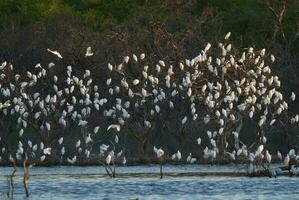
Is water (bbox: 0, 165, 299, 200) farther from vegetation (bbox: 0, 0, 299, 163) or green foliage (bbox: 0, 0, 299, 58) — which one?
green foliage (bbox: 0, 0, 299, 58)

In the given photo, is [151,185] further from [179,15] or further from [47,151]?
[179,15]

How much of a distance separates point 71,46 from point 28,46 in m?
2.82

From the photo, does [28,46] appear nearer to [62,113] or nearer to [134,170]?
[62,113]

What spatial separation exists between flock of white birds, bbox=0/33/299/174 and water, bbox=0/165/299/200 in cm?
297

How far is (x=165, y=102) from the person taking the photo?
45781mm

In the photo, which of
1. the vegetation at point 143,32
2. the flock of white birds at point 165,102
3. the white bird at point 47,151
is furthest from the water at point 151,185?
the vegetation at point 143,32

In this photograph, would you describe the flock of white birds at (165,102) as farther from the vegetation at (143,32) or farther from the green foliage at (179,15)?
the green foliage at (179,15)

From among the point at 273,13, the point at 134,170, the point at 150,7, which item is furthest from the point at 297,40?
the point at 134,170

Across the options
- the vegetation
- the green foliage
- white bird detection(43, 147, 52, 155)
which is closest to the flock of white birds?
white bird detection(43, 147, 52, 155)

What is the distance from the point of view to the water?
30.9 metres

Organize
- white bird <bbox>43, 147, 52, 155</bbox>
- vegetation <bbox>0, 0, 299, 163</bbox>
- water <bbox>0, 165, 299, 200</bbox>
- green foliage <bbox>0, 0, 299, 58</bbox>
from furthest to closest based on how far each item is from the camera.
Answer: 1. green foliage <bbox>0, 0, 299, 58</bbox>
2. vegetation <bbox>0, 0, 299, 163</bbox>
3. white bird <bbox>43, 147, 52, 155</bbox>
4. water <bbox>0, 165, 299, 200</bbox>

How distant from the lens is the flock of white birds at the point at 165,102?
4328 centimetres

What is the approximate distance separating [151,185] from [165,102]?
12.3 metres

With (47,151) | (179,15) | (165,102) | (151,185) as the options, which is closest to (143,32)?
(179,15)
